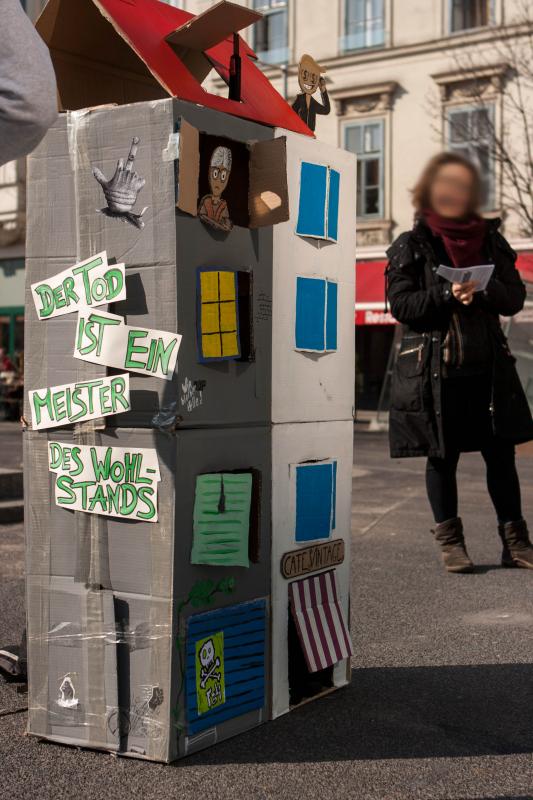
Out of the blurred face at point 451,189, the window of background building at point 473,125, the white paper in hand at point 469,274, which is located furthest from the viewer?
the window of background building at point 473,125

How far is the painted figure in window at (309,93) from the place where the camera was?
11.1 feet

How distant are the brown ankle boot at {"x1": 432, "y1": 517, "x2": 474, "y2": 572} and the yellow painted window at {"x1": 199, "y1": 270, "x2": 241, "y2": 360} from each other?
2.62 m

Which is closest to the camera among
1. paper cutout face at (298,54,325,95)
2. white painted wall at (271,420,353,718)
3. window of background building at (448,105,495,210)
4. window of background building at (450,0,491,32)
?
white painted wall at (271,420,353,718)

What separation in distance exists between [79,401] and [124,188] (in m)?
0.55

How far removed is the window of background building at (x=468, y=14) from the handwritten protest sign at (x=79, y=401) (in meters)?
20.6

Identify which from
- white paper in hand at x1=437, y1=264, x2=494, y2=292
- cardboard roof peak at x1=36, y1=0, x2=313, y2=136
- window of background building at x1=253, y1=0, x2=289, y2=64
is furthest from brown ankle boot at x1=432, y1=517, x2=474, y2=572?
window of background building at x1=253, y1=0, x2=289, y2=64

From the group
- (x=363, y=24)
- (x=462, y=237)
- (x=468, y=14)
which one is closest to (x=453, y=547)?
(x=462, y=237)

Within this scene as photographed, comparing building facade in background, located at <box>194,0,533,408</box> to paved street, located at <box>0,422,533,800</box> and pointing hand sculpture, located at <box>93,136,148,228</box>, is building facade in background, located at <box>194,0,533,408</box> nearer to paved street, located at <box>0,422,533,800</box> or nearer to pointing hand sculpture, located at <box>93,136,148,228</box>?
paved street, located at <box>0,422,533,800</box>

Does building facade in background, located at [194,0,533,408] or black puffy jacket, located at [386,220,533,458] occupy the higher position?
building facade in background, located at [194,0,533,408]

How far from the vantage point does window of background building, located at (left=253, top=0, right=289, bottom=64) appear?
78.0 ft

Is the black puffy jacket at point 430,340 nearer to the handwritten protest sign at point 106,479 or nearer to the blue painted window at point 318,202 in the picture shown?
the blue painted window at point 318,202

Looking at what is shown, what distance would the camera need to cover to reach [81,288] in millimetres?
2701

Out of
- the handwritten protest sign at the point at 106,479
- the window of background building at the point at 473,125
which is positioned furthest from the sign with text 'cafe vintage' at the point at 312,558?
the window of background building at the point at 473,125

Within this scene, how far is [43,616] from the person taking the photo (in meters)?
2.79
